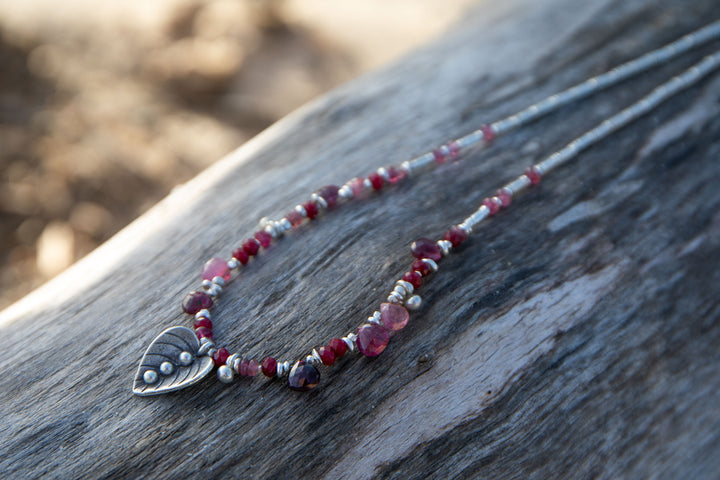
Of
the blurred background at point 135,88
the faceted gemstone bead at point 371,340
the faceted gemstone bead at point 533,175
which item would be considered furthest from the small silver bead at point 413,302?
the blurred background at point 135,88

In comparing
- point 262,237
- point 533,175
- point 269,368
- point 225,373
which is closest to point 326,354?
point 269,368

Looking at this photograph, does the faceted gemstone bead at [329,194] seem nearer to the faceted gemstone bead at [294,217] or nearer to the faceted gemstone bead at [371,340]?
the faceted gemstone bead at [294,217]

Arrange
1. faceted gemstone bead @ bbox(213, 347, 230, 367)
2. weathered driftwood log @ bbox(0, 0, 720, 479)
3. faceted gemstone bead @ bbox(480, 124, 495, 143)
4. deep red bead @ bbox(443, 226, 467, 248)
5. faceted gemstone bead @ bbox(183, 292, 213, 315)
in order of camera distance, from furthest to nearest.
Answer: faceted gemstone bead @ bbox(480, 124, 495, 143), deep red bead @ bbox(443, 226, 467, 248), faceted gemstone bead @ bbox(183, 292, 213, 315), faceted gemstone bead @ bbox(213, 347, 230, 367), weathered driftwood log @ bbox(0, 0, 720, 479)

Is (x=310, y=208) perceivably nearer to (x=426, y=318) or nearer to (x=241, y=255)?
(x=241, y=255)

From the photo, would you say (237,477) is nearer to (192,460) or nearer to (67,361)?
(192,460)

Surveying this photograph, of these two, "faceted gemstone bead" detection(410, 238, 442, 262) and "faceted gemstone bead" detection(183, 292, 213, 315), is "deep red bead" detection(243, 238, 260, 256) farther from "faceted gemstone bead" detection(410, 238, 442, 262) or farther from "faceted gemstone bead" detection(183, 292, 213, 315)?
"faceted gemstone bead" detection(410, 238, 442, 262)

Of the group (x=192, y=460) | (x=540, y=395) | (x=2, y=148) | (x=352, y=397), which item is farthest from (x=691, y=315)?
(x=2, y=148)

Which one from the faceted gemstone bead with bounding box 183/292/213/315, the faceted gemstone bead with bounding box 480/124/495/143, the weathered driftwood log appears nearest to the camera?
the weathered driftwood log

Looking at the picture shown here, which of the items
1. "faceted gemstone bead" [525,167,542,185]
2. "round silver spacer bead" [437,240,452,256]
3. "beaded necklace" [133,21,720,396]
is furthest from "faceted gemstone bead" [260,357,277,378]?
"faceted gemstone bead" [525,167,542,185]
